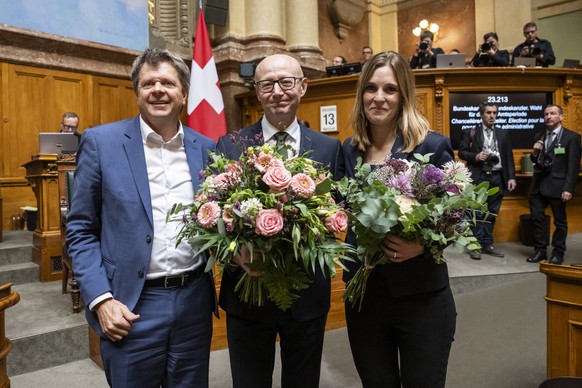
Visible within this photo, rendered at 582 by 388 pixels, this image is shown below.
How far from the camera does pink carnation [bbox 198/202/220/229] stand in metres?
1.21

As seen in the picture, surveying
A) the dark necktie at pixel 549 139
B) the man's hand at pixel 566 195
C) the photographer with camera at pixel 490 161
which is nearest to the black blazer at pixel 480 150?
the photographer with camera at pixel 490 161

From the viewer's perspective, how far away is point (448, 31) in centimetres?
1073

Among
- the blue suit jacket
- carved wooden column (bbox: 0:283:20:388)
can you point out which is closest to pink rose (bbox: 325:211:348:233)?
the blue suit jacket

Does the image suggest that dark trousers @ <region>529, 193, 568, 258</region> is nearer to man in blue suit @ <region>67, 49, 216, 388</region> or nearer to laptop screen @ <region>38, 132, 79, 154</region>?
man in blue suit @ <region>67, 49, 216, 388</region>

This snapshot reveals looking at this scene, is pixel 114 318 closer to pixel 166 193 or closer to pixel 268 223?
pixel 166 193

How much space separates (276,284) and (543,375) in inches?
82.8

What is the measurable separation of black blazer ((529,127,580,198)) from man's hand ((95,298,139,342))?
4.70m

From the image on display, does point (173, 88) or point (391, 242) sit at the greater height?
point (173, 88)

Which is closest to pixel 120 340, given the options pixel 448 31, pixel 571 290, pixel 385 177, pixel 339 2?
pixel 385 177

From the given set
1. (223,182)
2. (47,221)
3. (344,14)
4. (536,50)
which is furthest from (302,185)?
(344,14)

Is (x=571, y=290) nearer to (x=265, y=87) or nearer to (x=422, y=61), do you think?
(x=265, y=87)

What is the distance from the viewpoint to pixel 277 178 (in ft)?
3.87

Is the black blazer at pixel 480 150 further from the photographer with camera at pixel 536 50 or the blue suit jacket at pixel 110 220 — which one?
the blue suit jacket at pixel 110 220

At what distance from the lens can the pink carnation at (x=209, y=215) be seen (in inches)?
47.6
